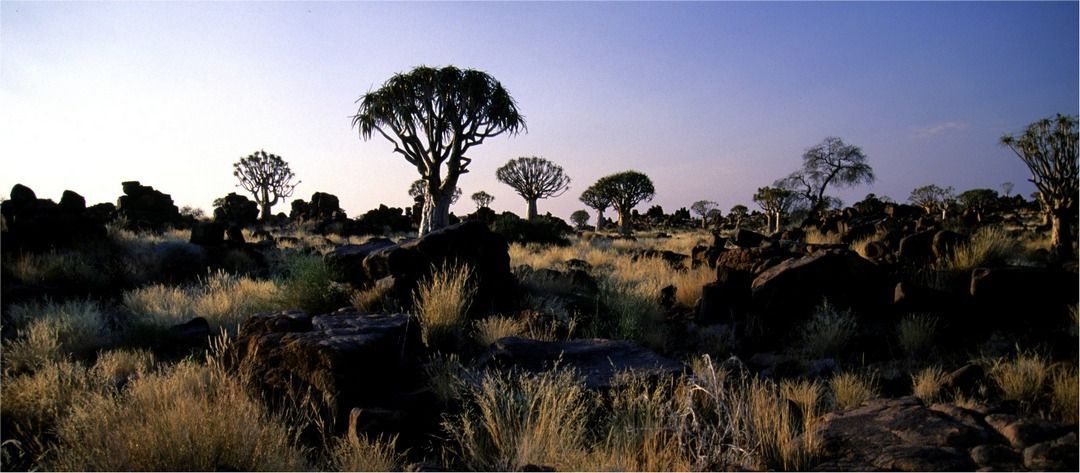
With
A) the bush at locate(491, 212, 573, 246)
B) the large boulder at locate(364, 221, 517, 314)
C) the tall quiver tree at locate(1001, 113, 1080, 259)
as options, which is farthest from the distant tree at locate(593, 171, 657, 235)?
the large boulder at locate(364, 221, 517, 314)

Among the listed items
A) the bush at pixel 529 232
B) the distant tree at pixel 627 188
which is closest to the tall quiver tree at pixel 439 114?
the bush at pixel 529 232

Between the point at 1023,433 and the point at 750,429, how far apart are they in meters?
1.44

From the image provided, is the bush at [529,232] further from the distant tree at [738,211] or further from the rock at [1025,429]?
the distant tree at [738,211]

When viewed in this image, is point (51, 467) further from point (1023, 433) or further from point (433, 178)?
point (433, 178)

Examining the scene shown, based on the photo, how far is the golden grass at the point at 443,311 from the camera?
261 inches

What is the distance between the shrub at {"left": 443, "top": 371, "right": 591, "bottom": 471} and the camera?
3.60 metres

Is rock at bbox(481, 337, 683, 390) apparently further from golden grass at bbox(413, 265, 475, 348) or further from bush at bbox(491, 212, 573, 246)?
bush at bbox(491, 212, 573, 246)

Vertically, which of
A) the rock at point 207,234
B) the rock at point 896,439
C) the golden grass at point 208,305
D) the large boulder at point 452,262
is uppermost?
the rock at point 207,234

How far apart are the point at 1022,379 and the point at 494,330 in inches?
192

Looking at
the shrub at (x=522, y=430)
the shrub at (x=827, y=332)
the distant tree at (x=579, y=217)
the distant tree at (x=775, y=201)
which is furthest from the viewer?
the distant tree at (x=579, y=217)

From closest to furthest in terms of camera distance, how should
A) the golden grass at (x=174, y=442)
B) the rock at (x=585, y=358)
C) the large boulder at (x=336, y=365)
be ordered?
the golden grass at (x=174, y=442) < the large boulder at (x=336, y=365) < the rock at (x=585, y=358)

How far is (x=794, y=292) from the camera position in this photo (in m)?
7.51

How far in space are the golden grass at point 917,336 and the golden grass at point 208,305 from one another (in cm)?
787

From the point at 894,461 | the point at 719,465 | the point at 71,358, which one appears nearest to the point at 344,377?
the point at 719,465
